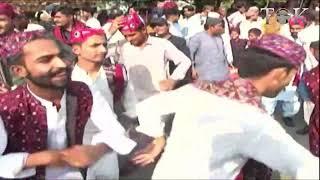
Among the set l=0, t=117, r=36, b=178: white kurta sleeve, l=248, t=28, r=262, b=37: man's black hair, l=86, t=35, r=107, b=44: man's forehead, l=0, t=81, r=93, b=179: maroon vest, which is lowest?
l=0, t=117, r=36, b=178: white kurta sleeve

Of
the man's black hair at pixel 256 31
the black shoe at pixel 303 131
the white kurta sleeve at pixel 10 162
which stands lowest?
the white kurta sleeve at pixel 10 162

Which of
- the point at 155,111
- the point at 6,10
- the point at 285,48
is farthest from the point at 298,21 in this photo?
the point at 6,10

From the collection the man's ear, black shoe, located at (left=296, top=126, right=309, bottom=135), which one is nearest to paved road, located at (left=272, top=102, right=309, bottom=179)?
black shoe, located at (left=296, top=126, right=309, bottom=135)

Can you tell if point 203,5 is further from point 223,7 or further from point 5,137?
point 5,137

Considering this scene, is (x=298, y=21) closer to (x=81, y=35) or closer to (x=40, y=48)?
(x=81, y=35)

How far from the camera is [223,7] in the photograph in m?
2.97

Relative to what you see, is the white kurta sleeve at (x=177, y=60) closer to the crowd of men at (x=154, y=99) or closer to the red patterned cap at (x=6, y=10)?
the crowd of men at (x=154, y=99)

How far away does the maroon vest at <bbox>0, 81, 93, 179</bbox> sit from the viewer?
2.48 meters

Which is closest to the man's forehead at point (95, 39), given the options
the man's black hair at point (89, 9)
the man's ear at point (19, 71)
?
the man's ear at point (19, 71)

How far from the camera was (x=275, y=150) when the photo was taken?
7.14 feet

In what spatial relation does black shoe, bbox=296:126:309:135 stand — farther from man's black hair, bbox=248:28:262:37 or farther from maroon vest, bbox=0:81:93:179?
maroon vest, bbox=0:81:93:179

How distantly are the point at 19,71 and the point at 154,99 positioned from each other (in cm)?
52

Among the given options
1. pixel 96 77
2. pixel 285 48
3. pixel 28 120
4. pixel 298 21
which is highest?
pixel 285 48

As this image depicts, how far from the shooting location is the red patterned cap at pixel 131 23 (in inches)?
106
